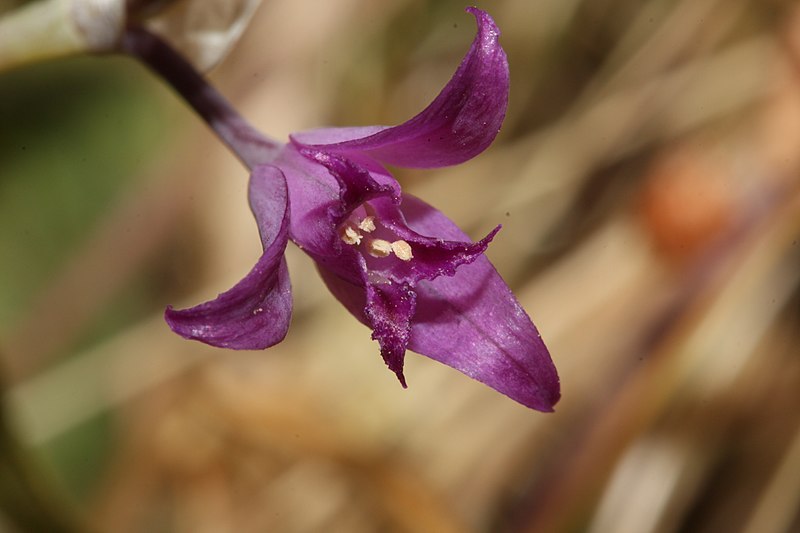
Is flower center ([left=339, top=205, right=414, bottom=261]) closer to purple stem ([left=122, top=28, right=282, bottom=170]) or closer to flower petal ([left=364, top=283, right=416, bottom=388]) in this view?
flower petal ([left=364, top=283, right=416, bottom=388])

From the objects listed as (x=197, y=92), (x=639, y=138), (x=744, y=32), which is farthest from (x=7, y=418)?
(x=744, y=32)

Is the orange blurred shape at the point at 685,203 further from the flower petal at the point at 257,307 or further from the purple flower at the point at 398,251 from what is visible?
the flower petal at the point at 257,307

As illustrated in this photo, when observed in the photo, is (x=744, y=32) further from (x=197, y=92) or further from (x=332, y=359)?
(x=197, y=92)

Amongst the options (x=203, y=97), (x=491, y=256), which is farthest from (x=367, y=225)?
(x=491, y=256)

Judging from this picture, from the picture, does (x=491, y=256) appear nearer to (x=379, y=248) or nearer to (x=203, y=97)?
(x=203, y=97)

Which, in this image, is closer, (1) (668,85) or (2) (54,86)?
(2) (54,86)

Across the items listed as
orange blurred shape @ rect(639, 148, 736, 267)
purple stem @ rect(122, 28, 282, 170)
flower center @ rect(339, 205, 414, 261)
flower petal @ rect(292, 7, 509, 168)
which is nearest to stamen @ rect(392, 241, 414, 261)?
flower center @ rect(339, 205, 414, 261)
